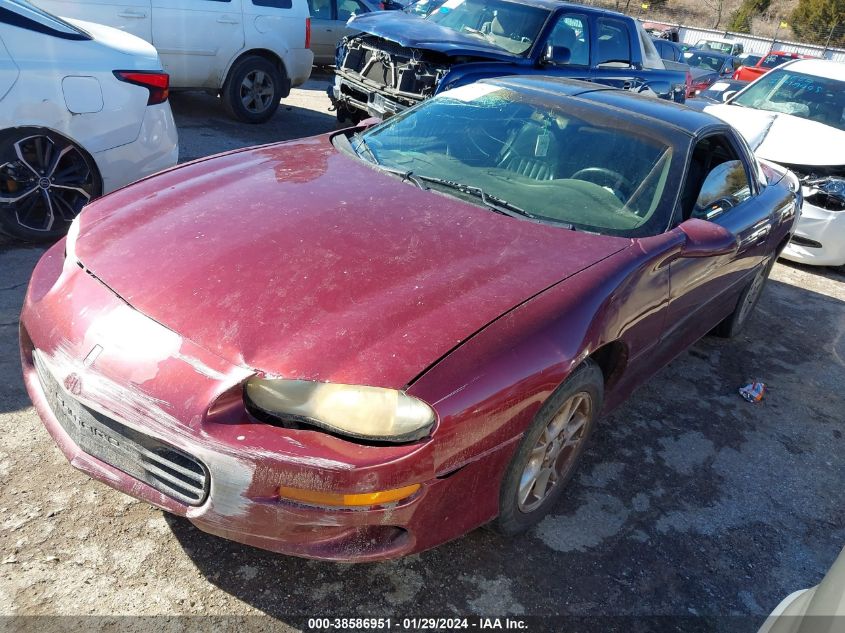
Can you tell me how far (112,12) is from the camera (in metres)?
6.60

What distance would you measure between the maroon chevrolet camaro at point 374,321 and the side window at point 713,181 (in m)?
0.02

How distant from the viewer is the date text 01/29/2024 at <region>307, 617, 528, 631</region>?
6.75 feet

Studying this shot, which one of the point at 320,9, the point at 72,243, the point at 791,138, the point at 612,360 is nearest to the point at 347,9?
the point at 320,9

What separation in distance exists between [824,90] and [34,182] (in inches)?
284

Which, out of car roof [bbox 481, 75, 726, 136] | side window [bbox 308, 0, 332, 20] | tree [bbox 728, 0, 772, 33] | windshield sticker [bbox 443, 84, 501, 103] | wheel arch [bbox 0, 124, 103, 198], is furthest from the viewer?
tree [bbox 728, 0, 772, 33]

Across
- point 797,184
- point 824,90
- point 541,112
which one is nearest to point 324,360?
point 541,112

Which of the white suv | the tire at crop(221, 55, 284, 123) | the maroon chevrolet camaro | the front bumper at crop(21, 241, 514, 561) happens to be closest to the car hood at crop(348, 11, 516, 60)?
the white suv

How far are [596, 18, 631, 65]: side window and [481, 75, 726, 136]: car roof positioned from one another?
14.3ft

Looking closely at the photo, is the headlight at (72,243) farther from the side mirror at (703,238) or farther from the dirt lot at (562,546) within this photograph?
the side mirror at (703,238)

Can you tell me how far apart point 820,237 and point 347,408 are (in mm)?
5424

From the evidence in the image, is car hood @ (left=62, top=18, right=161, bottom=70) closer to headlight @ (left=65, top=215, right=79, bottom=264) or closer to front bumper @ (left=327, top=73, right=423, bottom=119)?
headlight @ (left=65, top=215, right=79, bottom=264)

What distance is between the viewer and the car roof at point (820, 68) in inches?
288

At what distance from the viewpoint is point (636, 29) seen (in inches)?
325

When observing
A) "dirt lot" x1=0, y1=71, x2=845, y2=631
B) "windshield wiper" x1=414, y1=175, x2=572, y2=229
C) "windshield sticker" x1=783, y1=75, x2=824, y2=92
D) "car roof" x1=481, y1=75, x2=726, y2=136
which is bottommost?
"dirt lot" x1=0, y1=71, x2=845, y2=631
